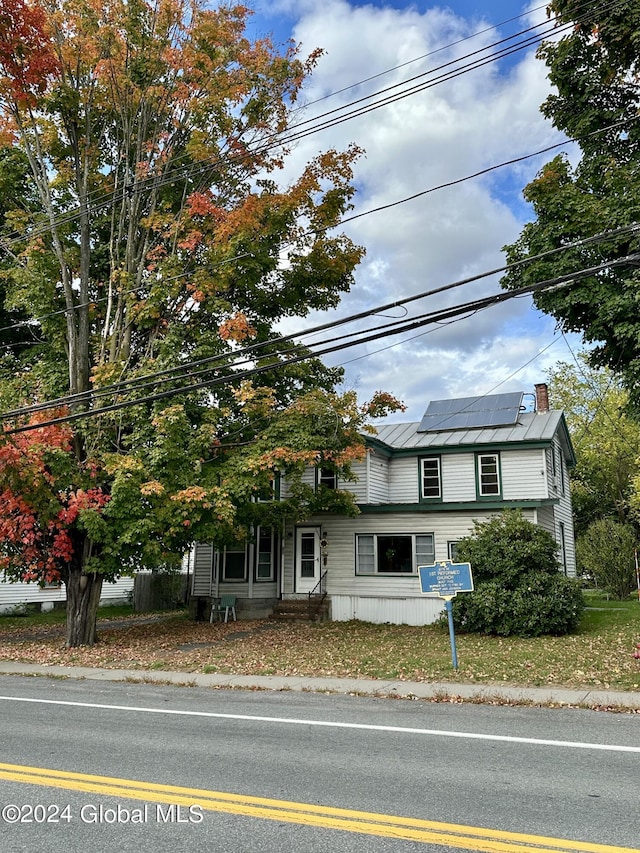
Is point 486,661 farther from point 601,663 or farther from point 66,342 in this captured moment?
point 66,342

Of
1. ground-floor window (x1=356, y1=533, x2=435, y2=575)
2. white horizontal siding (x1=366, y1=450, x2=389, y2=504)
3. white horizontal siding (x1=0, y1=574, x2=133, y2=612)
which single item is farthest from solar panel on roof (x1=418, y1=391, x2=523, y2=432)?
white horizontal siding (x1=0, y1=574, x2=133, y2=612)

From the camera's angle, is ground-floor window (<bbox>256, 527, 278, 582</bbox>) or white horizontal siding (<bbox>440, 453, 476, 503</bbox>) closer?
white horizontal siding (<bbox>440, 453, 476, 503</bbox>)

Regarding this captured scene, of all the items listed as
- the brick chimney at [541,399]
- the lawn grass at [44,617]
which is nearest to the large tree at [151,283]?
the lawn grass at [44,617]

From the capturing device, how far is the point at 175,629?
783 inches

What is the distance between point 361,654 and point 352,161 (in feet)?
41.9

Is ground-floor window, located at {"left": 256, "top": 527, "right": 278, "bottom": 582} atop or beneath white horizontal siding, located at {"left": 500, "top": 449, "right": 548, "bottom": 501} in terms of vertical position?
beneath

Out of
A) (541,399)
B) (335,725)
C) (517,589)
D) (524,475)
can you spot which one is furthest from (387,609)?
(335,725)

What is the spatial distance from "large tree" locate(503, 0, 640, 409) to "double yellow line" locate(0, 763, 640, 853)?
12.0 meters

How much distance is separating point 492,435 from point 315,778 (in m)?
18.2

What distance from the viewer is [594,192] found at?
15516mm

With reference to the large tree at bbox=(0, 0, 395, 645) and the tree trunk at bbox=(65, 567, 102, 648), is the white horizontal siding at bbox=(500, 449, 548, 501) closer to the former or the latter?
the large tree at bbox=(0, 0, 395, 645)

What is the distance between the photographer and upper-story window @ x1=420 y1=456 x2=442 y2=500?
23281mm

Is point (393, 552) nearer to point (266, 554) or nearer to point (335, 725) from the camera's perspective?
point (266, 554)

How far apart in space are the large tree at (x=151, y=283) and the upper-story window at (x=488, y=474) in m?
6.85
